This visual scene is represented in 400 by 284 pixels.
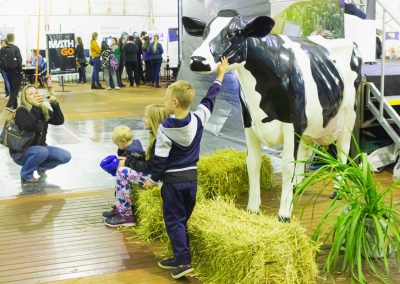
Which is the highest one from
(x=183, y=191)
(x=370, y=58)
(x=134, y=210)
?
(x=370, y=58)

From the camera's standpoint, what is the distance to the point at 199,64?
3455 millimetres

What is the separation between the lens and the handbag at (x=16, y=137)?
5.55 meters

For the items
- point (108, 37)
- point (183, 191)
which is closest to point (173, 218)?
point (183, 191)

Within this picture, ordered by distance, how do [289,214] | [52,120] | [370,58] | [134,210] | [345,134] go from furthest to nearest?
[370,58] → [52,120] → [345,134] → [134,210] → [289,214]

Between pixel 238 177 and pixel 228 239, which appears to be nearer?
pixel 228 239

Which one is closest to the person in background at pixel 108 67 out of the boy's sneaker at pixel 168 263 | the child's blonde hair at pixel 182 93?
the boy's sneaker at pixel 168 263

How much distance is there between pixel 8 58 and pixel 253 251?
10.1 meters

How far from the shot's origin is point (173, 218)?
A: 3316 millimetres

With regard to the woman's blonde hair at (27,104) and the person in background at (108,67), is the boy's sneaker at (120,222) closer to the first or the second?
the woman's blonde hair at (27,104)

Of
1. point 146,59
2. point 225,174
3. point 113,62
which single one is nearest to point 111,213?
point 225,174

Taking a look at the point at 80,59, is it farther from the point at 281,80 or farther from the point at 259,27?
the point at 259,27

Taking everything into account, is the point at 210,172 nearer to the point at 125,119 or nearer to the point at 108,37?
the point at 125,119

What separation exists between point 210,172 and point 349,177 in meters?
1.67

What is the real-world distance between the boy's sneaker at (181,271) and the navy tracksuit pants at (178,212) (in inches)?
1.4
